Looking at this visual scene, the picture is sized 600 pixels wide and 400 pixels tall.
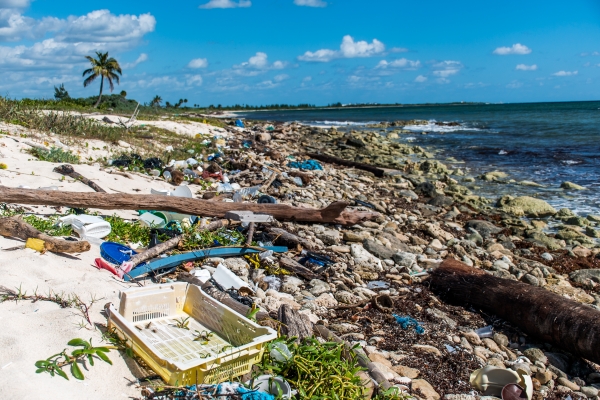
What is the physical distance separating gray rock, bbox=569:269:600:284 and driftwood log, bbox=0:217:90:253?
5.90 m

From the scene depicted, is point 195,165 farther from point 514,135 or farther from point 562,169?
point 514,135

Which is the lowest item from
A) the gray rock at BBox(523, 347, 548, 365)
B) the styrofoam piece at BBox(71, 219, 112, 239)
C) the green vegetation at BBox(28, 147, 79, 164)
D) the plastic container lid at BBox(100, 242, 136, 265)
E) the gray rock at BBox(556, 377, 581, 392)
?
the gray rock at BBox(556, 377, 581, 392)

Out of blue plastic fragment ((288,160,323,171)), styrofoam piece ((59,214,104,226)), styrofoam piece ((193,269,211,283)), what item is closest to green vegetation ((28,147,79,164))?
styrofoam piece ((59,214,104,226))

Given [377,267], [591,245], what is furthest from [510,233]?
[377,267]

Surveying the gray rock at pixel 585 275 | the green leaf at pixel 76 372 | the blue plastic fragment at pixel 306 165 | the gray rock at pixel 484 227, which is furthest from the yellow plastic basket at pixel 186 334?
the blue plastic fragment at pixel 306 165

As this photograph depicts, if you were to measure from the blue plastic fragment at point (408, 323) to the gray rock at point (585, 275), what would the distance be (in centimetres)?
319

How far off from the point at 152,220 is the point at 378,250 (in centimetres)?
287

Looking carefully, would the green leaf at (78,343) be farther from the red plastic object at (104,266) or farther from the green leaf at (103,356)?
the red plastic object at (104,266)

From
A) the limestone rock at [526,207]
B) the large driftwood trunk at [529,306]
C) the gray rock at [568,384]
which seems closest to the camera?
the gray rock at [568,384]

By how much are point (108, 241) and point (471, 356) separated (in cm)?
359

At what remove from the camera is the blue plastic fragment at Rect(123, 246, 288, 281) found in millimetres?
4391

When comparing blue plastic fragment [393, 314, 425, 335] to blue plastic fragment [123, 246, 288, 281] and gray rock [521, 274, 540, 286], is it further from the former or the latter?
gray rock [521, 274, 540, 286]

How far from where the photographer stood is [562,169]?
1520cm

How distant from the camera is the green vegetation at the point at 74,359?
2637mm
